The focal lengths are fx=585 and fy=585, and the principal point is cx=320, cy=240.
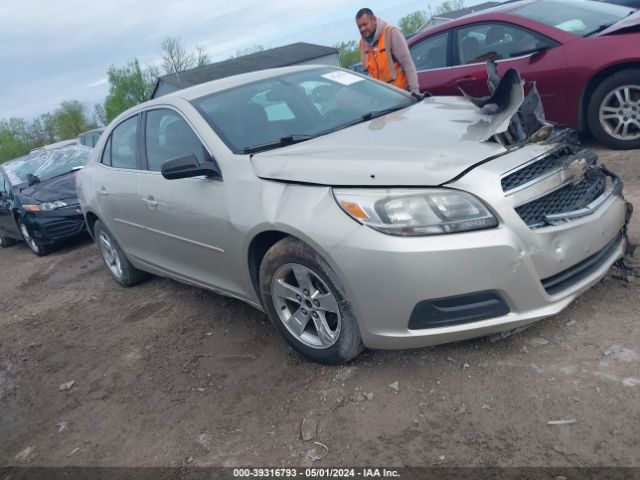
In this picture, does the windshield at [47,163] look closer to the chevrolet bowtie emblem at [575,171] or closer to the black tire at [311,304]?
the black tire at [311,304]

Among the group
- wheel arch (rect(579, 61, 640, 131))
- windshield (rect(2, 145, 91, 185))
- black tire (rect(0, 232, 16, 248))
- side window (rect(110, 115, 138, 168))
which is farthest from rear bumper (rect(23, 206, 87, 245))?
wheel arch (rect(579, 61, 640, 131))

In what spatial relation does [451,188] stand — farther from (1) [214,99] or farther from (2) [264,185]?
(1) [214,99]

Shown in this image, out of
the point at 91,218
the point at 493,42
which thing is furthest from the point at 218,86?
the point at 493,42

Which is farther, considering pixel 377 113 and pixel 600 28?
pixel 600 28

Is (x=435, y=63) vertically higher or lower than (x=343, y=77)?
lower

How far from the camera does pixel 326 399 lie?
2.95 metres

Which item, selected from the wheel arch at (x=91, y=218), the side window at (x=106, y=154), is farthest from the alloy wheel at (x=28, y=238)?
the side window at (x=106, y=154)

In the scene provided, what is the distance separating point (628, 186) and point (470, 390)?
301 centimetres

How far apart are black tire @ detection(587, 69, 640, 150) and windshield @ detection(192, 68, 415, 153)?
2.45 m

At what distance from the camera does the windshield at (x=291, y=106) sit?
3.63 meters

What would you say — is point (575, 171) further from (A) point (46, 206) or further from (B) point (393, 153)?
(A) point (46, 206)

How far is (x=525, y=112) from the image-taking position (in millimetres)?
3232

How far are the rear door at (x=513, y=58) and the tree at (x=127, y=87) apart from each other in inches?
2879

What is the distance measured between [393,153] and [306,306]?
922 millimetres
